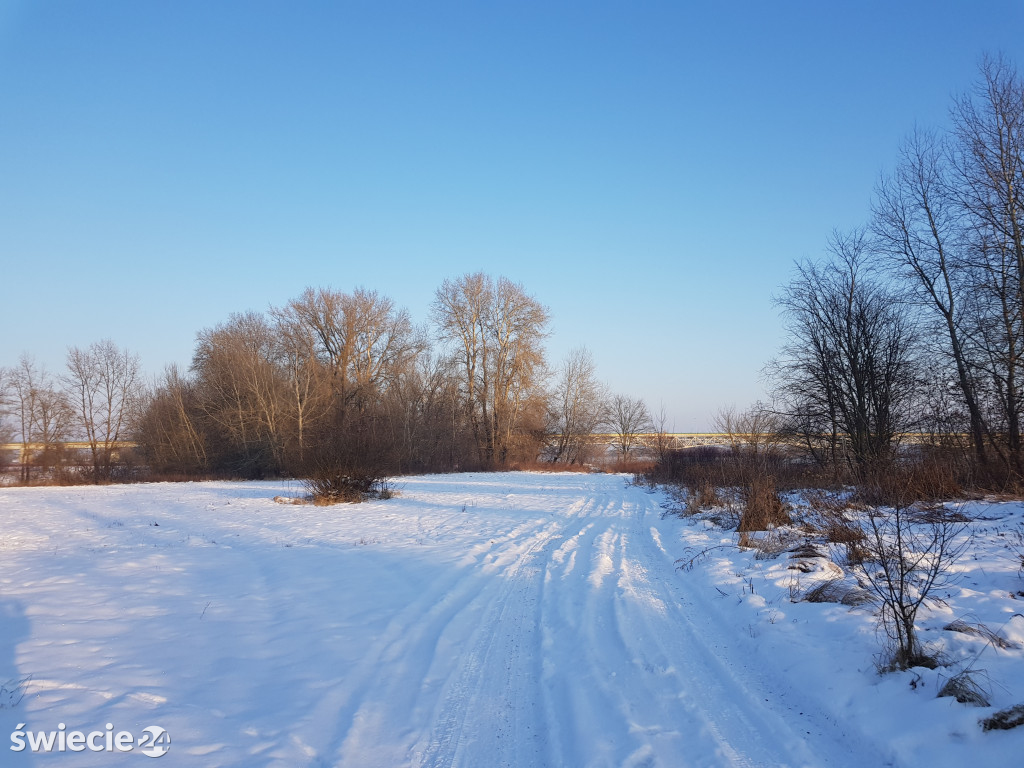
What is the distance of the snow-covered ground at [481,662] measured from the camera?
3311mm

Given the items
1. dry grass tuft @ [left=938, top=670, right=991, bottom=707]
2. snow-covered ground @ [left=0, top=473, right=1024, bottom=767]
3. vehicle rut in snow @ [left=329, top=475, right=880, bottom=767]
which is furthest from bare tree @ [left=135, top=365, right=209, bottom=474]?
dry grass tuft @ [left=938, top=670, right=991, bottom=707]

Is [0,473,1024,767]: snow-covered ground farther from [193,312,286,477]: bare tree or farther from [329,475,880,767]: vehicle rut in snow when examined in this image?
[193,312,286,477]: bare tree

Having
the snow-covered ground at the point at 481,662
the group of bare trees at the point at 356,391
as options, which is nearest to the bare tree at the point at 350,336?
the group of bare trees at the point at 356,391

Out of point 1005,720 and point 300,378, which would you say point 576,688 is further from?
point 300,378

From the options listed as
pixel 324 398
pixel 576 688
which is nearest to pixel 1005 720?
pixel 576 688

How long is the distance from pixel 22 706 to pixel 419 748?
9.50ft

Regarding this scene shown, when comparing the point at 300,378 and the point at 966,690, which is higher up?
the point at 300,378

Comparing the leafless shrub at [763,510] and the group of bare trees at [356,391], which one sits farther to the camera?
the group of bare trees at [356,391]

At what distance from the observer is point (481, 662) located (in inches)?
185

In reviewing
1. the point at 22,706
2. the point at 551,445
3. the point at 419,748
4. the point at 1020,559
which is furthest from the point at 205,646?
the point at 551,445

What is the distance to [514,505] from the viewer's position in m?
18.0

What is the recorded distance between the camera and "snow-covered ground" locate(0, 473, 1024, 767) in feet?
10.9

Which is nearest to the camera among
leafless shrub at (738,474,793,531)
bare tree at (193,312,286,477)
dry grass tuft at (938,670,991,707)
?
dry grass tuft at (938,670,991,707)

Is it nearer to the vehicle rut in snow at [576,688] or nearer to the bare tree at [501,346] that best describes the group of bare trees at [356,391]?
the bare tree at [501,346]
